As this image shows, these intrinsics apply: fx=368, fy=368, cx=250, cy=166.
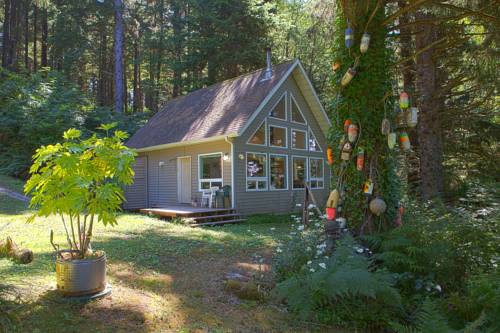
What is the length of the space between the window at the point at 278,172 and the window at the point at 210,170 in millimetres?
1916

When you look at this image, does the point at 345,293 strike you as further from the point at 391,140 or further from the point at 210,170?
the point at 210,170

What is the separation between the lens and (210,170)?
12562 mm

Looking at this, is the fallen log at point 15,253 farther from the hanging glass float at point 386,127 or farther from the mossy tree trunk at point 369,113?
the hanging glass float at point 386,127

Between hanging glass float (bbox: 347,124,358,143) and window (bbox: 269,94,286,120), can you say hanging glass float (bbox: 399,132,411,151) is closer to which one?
hanging glass float (bbox: 347,124,358,143)

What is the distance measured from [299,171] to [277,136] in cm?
183

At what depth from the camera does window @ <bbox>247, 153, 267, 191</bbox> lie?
12266 millimetres

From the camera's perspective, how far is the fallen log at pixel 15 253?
15.1 feet

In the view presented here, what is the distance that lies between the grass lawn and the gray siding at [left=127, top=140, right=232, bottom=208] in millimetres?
5093

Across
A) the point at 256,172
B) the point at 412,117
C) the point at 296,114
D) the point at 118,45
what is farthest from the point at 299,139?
the point at 118,45

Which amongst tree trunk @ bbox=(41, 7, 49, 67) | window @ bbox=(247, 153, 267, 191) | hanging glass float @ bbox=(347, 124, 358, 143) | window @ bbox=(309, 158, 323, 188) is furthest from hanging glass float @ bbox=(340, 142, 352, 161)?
tree trunk @ bbox=(41, 7, 49, 67)

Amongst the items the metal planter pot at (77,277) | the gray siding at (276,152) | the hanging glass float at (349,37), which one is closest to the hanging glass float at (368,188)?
the hanging glass float at (349,37)

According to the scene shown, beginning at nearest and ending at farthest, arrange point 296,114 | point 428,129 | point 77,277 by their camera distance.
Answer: point 77,277, point 428,129, point 296,114

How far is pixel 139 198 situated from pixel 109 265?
33.4 feet

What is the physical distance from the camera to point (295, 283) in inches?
136
